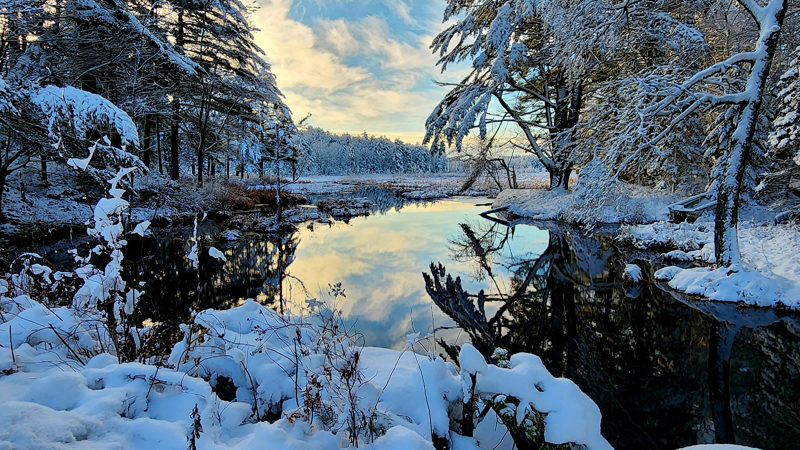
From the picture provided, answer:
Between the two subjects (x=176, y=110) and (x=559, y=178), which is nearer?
(x=559, y=178)

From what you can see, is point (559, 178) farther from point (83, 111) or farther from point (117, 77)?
point (117, 77)

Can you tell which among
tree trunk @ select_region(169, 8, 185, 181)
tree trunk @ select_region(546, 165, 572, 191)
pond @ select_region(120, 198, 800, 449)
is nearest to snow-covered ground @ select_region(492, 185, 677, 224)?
tree trunk @ select_region(546, 165, 572, 191)

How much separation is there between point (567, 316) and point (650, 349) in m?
1.35

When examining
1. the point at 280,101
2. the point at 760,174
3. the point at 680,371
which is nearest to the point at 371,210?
the point at 280,101

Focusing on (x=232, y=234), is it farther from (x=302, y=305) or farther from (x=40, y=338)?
(x=40, y=338)

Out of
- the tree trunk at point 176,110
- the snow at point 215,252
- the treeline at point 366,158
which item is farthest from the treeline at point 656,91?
the treeline at point 366,158

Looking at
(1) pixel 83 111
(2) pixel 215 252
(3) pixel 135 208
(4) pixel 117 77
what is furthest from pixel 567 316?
(4) pixel 117 77

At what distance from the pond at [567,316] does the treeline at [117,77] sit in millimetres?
3492

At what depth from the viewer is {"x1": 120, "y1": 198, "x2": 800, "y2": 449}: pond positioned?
11.4 feet

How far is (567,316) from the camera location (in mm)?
5914

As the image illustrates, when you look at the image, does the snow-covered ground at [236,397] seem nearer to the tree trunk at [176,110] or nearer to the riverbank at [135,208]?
the riverbank at [135,208]

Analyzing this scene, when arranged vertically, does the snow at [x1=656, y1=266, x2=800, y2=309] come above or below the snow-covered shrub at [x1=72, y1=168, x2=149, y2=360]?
below

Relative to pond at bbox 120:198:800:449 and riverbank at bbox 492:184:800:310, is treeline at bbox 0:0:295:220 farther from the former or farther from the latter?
riverbank at bbox 492:184:800:310

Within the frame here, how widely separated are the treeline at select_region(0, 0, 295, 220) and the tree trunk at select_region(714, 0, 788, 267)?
903cm
